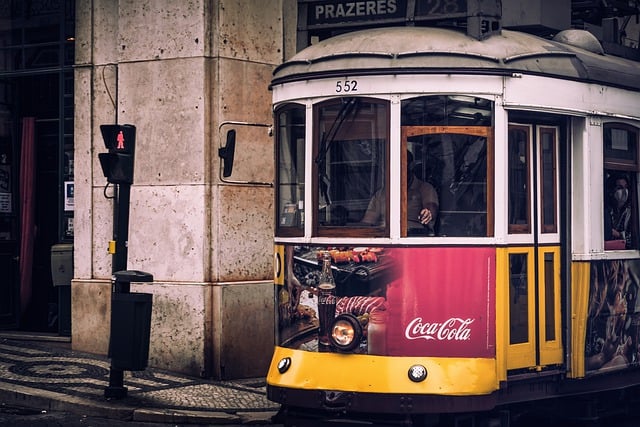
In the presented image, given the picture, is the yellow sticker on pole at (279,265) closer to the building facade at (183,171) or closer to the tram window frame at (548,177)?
the tram window frame at (548,177)

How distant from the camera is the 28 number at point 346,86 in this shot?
9.52 meters

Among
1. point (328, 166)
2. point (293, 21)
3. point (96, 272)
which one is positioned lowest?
point (96, 272)

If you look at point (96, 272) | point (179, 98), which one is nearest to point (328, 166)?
point (179, 98)

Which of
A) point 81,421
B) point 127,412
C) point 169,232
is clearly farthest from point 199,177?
point 81,421

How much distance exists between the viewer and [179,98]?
13773mm

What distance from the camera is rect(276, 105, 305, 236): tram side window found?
984 centimetres

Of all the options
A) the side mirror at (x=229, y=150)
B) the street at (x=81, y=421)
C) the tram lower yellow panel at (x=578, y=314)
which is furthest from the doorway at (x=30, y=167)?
the tram lower yellow panel at (x=578, y=314)

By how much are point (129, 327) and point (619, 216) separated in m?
4.69

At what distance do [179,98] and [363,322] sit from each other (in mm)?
5248

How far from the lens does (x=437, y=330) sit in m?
9.31

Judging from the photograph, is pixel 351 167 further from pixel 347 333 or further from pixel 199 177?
pixel 199 177

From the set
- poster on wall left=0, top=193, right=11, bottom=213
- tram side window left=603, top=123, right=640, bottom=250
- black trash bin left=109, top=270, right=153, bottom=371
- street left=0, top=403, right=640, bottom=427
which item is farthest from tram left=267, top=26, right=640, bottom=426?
poster on wall left=0, top=193, right=11, bottom=213

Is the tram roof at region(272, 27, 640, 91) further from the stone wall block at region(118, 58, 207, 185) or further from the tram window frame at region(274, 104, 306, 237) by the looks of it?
the stone wall block at region(118, 58, 207, 185)

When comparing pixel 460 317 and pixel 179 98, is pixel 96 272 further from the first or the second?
pixel 460 317
